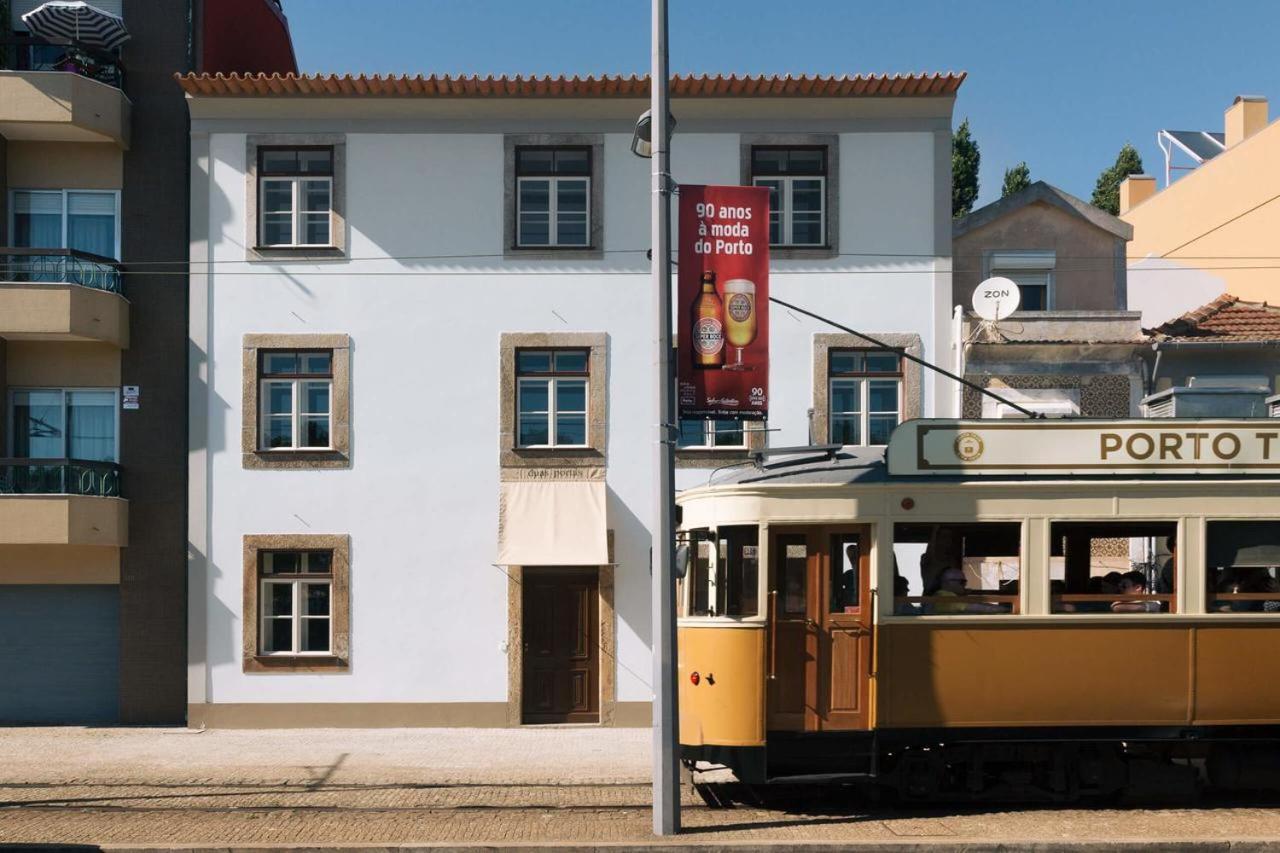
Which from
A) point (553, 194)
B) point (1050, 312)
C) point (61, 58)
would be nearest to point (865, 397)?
point (1050, 312)

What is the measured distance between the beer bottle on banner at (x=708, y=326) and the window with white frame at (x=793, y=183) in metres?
6.58

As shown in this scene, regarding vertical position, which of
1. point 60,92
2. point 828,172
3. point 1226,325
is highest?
point 60,92

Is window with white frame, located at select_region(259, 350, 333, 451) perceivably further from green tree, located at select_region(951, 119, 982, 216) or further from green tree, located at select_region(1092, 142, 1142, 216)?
green tree, located at select_region(1092, 142, 1142, 216)

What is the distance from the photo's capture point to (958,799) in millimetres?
11812

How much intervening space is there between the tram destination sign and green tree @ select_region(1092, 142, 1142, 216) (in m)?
35.9

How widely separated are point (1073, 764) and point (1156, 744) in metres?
0.81

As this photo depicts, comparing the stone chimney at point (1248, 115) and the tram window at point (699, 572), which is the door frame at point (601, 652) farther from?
the stone chimney at point (1248, 115)

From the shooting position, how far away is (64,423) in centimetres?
1764

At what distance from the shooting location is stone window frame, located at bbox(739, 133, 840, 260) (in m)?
17.5

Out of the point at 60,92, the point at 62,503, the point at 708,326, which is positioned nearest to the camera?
the point at 708,326

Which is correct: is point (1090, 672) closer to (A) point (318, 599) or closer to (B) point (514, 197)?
(B) point (514, 197)

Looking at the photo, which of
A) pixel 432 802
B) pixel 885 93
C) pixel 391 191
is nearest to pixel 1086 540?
pixel 432 802

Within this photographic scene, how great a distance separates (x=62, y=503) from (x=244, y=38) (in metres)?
7.70

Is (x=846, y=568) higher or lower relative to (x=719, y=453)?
lower
